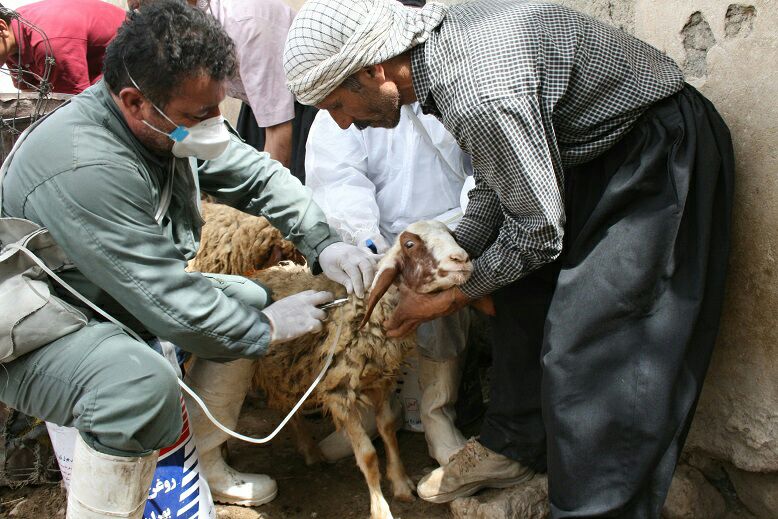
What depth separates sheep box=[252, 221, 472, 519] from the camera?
8.82 feet

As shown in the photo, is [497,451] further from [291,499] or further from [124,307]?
[124,307]

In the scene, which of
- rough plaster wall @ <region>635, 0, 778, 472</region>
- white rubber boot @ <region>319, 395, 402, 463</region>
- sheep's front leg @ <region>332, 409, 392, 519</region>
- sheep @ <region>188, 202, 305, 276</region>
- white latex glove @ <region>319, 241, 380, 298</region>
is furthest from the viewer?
sheep @ <region>188, 202, 305, 276</region>

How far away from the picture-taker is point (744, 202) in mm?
2510

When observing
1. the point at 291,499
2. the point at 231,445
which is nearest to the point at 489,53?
the point at 291,499

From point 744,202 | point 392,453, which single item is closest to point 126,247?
point 392,453

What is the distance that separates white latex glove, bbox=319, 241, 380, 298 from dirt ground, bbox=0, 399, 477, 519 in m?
0.99

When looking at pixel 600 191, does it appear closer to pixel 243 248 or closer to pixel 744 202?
pixel 744 202

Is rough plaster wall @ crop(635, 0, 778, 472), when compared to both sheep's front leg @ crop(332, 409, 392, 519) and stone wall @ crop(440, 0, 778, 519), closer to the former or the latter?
stone wall @ crop(440, 0, 778, 519)

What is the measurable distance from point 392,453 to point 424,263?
3.32 ft

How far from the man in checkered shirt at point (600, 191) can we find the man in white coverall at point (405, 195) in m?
0.94

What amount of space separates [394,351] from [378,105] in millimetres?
1059

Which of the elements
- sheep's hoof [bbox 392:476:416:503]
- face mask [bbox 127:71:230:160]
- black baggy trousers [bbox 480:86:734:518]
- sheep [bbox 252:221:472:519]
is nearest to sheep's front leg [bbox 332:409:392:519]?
sheep [bbox 252:221:472:519]

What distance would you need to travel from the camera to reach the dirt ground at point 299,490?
10.5 feet

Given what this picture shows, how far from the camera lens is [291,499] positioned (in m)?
3.32
